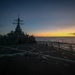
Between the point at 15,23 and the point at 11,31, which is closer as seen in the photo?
the point at 11,31

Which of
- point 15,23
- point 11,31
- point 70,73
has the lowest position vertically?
point 70,73

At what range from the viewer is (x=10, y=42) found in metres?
41.3

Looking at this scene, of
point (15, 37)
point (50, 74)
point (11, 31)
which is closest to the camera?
point (50, 74)

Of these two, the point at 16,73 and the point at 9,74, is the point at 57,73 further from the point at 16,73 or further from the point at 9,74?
the point at 9,74

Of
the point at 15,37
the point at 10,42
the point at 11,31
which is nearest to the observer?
the point at 10,42

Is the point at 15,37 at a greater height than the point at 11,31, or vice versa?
the point at 11,31

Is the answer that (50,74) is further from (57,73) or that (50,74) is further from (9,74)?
(9,74)

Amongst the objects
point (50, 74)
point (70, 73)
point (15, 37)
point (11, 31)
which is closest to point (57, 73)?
point (50, 74)

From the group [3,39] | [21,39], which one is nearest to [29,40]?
[21,39]

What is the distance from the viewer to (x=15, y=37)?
4478 cm

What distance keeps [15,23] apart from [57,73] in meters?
51.6

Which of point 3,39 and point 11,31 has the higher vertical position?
point 11,31

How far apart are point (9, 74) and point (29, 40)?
38.0 metres

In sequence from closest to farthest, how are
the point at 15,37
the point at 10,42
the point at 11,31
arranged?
the point at 10,42 < the point at 15,37 < the point at 11,31
